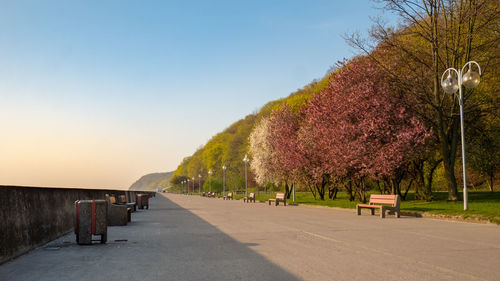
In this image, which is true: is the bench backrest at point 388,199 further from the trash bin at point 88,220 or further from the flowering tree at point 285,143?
the flowering tree at point 285,143

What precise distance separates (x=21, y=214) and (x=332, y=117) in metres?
24.5

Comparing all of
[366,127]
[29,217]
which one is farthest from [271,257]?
[366,127]

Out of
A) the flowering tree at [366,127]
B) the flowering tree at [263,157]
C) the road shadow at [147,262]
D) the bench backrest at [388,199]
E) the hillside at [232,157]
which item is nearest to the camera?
the road shadow at [147,262]

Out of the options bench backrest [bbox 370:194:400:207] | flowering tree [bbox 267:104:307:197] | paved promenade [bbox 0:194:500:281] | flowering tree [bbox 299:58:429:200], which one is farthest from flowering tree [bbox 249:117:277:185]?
paved promenade [bbox 0:194:500:281]

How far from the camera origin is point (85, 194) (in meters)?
17.9

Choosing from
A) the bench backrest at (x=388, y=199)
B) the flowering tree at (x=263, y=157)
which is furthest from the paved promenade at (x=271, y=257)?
the flowering tree at (x=263, y=157)

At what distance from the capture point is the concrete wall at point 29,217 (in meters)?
8.21

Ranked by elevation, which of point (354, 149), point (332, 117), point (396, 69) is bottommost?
point (354, 149)

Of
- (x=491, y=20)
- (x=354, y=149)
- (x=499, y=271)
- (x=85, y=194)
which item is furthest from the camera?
(x=354, y=149)

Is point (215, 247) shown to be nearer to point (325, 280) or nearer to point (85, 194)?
point (325, 280)

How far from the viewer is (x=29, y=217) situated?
9.68 metres

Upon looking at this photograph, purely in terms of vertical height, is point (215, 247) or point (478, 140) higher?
point (478, 140)

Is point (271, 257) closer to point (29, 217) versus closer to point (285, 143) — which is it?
point (29, 217)

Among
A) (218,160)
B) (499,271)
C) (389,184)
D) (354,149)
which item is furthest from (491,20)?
(218,160)
